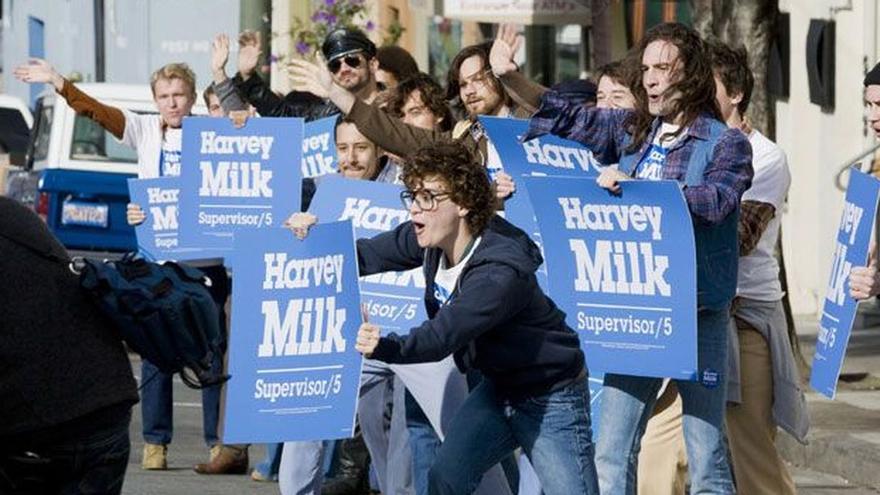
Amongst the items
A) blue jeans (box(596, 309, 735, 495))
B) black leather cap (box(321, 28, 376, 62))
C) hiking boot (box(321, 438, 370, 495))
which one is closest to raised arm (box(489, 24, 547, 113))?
black leather cap (box(321, 28, 376, 62))

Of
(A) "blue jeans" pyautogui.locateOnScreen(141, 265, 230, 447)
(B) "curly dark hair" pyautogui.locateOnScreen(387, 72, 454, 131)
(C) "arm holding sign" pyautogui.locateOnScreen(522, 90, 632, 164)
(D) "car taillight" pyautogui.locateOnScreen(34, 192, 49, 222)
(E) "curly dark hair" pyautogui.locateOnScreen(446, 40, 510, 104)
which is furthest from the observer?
(D) "car taillight" pyautogui.locateOnScreen(34, 192, 49, 222)

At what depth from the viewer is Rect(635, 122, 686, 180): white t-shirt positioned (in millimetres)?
7836

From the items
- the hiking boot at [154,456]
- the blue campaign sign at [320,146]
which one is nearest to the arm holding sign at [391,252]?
the blue campaign sign at [320,146]

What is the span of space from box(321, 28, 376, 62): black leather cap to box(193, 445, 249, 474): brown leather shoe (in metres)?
2.02

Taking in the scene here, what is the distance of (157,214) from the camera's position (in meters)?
11.4

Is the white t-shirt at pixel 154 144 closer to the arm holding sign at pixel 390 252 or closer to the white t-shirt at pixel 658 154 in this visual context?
the arm holding sign at pixel 390 252

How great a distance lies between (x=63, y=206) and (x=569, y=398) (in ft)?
39.5

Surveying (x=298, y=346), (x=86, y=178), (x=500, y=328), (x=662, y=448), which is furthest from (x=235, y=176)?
(x=86, y=178)

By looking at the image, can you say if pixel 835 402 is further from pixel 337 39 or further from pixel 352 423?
pixel 352 423

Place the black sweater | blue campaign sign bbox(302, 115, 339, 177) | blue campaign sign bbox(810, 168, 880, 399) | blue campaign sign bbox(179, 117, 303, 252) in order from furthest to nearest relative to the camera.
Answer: blue campaign sign bbox(302, 115, 339, 177) → blue campaign sign bbox(179, 117, 303, 252) → blue campaign sign bbox(810, 168, 880, 399) → the black sweater

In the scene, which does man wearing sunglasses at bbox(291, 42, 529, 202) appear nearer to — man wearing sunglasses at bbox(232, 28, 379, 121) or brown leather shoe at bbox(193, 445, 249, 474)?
man wearing sunglasses at bbox(232, 28, 379, 121)

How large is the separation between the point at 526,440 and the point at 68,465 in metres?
1.81

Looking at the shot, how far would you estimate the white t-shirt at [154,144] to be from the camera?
11.5 meters

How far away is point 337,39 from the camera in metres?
10.4
